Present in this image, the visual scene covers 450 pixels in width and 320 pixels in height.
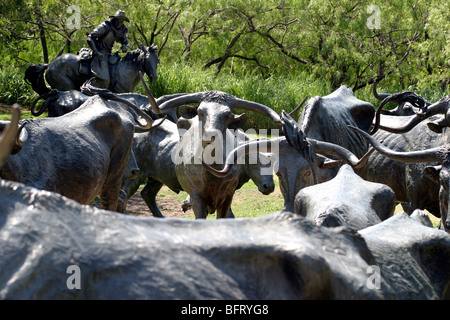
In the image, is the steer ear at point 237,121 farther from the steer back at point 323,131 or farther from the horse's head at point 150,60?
the horse's head at point 150,60

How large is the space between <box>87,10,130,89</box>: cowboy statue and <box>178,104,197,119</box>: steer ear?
6.54m

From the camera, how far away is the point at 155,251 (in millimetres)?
2203

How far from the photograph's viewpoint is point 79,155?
20.2 ft

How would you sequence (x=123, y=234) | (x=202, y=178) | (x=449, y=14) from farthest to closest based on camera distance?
(x=449, y=14) → (x=202, y=178) → (x=123, y=234)

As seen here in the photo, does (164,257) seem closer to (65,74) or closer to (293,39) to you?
(65,74)

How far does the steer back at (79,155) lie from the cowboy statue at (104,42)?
7.41 meters

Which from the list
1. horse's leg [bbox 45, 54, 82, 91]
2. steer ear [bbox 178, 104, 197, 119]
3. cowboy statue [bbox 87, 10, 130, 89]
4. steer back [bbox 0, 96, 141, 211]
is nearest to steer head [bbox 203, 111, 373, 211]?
steer back [bbox 0, 96, 141, 211]

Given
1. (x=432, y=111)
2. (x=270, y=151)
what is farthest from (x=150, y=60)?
(x=270, y=151)

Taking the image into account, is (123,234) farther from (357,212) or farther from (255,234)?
(357,212)

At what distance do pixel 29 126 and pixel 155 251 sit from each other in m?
3.95

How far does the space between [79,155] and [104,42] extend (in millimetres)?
9407

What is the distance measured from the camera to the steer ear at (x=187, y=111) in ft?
26.8

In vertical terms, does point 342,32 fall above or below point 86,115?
above
